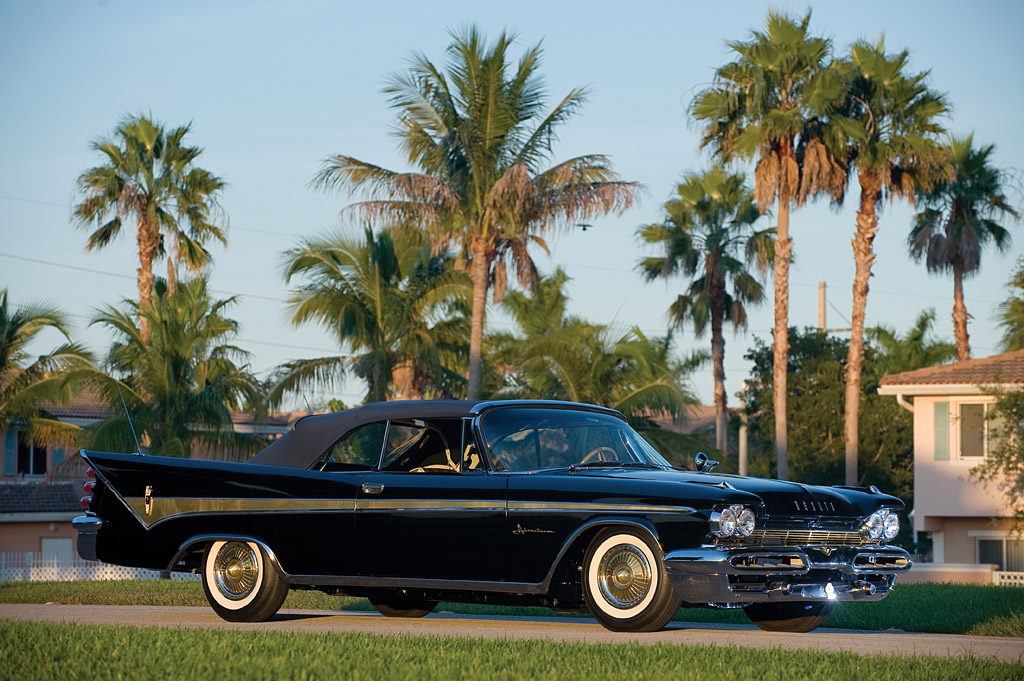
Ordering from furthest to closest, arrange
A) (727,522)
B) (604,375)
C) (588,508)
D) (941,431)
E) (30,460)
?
(30,460), (941,431), (604,375), (588,508), (727,522)

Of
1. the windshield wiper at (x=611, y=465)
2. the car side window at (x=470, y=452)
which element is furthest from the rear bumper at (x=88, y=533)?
the windshield wiper at (x=611, y=465)

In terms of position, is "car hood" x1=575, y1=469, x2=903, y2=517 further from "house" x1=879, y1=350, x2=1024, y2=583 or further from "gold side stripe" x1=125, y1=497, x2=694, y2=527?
"house" x1=879, y1=350, x2=1024, y2=583

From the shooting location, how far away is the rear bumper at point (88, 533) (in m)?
11.1

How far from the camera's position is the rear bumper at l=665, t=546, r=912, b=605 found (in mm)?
9008

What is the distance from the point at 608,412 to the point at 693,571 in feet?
7.70

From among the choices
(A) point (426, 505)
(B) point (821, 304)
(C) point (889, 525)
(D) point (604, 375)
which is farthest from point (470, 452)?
(B) point (821, 304)

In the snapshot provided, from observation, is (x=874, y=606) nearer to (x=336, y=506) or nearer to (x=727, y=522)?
(x=727, y=522)

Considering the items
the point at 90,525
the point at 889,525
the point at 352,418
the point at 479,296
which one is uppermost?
the point at 479,296

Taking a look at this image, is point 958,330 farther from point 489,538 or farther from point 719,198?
point 489,538

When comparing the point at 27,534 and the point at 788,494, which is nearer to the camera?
the point at 788,494

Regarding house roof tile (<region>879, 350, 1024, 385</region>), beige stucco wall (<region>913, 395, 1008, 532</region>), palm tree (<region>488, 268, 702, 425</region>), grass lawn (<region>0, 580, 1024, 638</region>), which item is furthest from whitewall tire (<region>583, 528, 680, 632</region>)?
beige stucco wall (<region>913, 395, 1008, 532</region>)

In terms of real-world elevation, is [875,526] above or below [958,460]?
below

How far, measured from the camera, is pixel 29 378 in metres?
35.7

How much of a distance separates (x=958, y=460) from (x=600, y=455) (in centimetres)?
2604
